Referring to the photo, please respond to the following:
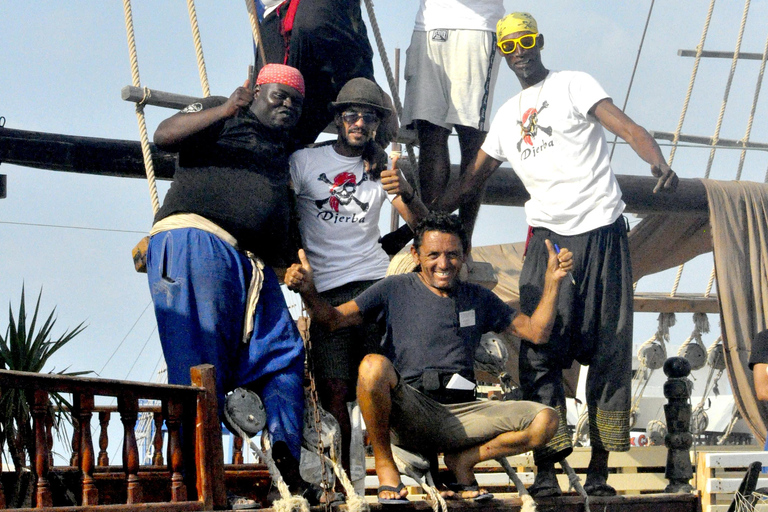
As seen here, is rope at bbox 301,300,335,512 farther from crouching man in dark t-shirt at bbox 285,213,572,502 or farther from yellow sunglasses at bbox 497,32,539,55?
yellow sunglasses at bbox 497,32,539,55

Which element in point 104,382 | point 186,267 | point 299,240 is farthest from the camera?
point 299,240

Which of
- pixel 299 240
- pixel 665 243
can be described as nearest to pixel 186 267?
pixel 299 240

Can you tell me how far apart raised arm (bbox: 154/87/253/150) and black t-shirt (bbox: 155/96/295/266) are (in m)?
0.04

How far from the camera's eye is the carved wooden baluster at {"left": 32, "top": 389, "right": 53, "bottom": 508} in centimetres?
362

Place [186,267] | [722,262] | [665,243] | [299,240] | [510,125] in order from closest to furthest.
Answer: [186,267]
[299,240]
[510,125]
[722,262]
[665,243]

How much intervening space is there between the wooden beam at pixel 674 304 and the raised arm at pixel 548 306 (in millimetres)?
5546

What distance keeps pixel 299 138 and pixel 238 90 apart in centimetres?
96

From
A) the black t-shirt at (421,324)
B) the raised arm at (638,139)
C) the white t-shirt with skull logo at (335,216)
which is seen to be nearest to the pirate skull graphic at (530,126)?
the raised arm at (638,139)

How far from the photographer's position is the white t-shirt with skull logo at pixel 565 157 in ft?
16.9

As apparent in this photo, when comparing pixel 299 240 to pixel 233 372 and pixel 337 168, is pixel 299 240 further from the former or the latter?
pixel 233 372

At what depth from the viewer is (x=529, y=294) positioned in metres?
5.21

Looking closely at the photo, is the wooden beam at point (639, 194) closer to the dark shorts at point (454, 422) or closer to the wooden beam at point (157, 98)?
the wooden beam at point (157, 98)

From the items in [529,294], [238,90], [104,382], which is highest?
[238,90]

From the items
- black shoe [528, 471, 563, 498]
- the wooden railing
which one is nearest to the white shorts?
black shoe [528, 471, 563, 498]
